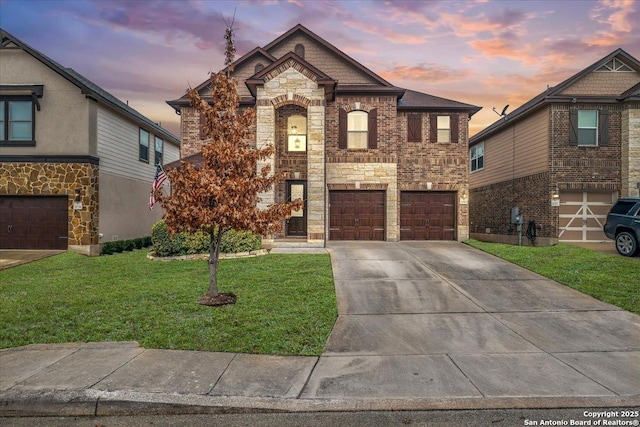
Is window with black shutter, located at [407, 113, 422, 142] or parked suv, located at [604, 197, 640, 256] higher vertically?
window with black shutter, located at [407, 113, 422, 142]

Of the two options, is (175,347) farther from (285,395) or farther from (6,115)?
(6,115)

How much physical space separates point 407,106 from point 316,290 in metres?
13.1

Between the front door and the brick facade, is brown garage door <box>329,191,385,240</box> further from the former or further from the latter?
the brick facade

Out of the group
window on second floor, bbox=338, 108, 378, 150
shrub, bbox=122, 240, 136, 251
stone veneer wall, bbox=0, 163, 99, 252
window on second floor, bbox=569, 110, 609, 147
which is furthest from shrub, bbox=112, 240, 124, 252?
window on second floor, bbox=569, 110, 609, 147

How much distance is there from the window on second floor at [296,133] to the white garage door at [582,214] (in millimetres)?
12432

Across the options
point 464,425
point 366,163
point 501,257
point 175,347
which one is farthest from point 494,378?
point 366,163

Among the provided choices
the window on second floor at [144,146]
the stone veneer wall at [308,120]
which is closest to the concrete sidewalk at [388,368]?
the stone veneer wall at [308,120]

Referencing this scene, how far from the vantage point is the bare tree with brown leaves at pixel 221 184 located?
28.9ft

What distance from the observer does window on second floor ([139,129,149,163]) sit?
76.0ft

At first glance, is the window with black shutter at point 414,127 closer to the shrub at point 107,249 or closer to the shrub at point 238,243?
the shrub at point 238,243

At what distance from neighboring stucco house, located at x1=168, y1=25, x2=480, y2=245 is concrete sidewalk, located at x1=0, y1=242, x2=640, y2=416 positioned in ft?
32.0

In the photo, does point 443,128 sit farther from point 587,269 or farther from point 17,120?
point 17,120

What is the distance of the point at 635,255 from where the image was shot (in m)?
14.6

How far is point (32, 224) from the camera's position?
1742 cm
